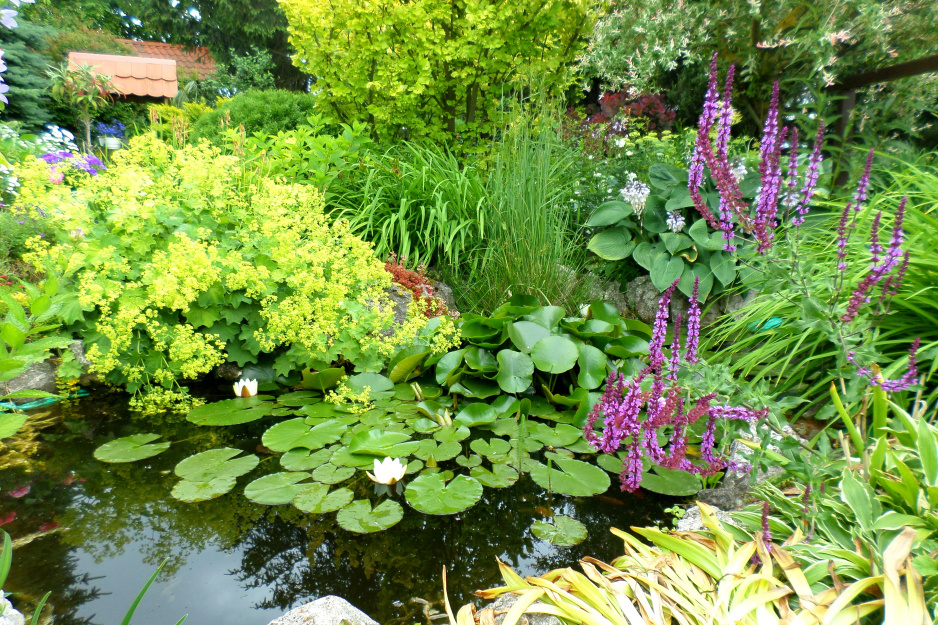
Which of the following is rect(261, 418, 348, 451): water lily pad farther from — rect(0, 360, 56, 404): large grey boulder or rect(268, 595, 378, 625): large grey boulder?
rect(0, 360, 56, 404): large grey boulder

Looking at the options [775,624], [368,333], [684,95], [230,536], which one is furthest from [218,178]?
[684,95]

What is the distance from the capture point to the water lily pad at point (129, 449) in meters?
2.09

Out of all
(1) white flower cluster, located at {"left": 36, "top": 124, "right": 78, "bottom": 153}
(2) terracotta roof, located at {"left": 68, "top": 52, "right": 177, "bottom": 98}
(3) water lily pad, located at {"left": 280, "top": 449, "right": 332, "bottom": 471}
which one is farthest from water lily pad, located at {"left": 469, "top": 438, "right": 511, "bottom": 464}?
(2) terracotta roof, located at {"left": 68, "top": 52, "right": 177, "bottom": 98}

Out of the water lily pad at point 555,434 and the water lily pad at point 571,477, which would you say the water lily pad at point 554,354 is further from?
the water lily pad at point 571,477

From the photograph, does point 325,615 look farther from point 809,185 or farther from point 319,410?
point 809,185

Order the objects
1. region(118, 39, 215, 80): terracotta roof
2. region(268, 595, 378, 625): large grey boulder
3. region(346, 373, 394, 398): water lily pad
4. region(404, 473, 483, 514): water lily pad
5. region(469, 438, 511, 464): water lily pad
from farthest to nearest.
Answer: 1. region(118, 39, 215, 80): terracotta roof
2. region(346, 373, 394, 398): water lily pad
3. region(469, 438, 511, 464): water lily pad
4. region(404, 473, 483, 514): water lily pad
5. region(268, 595, 378, 625): large grey boulder

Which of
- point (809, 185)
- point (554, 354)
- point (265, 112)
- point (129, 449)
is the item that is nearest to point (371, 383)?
point (554, 354)

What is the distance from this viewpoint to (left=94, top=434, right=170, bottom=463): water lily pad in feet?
6.86

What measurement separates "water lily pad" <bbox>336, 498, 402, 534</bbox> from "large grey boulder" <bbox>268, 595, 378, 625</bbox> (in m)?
0.47

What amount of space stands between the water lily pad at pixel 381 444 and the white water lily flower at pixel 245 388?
766 millimetres

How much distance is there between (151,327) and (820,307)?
2.65 metres

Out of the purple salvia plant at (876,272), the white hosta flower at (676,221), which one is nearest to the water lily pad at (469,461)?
the purple salvia plant at (876,272)

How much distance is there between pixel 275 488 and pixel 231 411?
697mm

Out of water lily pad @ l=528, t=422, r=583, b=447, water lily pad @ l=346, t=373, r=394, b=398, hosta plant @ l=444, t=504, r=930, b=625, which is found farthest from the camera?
water lily pad @ l=346, t=373, r=394, b=398
